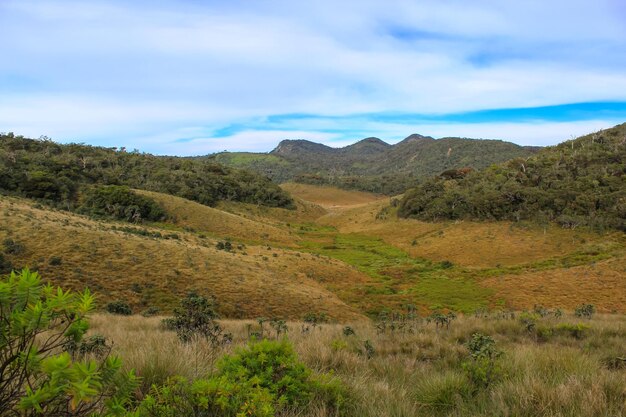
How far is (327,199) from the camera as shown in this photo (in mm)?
122812

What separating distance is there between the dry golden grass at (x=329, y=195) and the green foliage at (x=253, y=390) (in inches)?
4501

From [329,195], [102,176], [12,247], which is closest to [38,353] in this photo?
[12,247]

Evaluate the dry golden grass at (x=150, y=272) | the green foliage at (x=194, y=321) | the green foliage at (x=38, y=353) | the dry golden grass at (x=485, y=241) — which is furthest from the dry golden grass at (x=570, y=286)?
the green foliage at (x=38, y=353)

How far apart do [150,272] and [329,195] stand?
4103 inches

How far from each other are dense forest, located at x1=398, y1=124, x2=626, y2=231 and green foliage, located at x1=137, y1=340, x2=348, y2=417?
152 ft

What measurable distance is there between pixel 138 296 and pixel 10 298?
66.7ft

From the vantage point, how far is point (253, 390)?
2.87 metres

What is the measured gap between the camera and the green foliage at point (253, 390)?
8.41 ft

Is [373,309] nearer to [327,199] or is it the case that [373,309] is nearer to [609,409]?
[609,409]

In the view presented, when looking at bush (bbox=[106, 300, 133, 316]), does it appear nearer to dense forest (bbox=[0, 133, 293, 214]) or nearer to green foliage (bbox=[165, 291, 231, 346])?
green foliage (bbox=[165, 291, 231, 346])

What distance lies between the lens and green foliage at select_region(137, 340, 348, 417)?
256 centimetres

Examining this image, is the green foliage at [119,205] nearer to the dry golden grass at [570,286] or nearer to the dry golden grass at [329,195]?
the dry golden grass at [570,286]

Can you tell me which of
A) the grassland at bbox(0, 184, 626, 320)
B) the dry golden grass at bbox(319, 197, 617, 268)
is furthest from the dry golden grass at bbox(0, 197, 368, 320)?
the dry golden grass at bbox(319, 197, 617, 268)

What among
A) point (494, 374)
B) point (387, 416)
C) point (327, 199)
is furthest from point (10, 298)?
point (327, 199)
